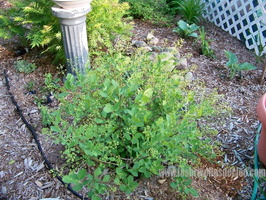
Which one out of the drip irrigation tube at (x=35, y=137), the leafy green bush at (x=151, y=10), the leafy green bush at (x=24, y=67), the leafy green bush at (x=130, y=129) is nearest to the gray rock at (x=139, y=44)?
the leafy green bush at (x=151, y=10)

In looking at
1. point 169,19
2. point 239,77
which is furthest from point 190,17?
point 239,77

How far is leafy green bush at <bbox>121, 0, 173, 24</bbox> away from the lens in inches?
164

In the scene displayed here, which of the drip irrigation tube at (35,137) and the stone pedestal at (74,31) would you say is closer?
the drip irrigation tube at (35,137)

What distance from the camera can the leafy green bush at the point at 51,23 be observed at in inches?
113

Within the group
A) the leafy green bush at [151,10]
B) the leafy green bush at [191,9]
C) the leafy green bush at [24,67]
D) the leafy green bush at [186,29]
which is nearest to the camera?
the leafy green bush at [24,67]

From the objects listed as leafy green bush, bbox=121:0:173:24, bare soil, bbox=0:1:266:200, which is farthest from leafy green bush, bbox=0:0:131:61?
leafy green bush, bbox=121:0:173:24

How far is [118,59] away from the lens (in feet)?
6.27

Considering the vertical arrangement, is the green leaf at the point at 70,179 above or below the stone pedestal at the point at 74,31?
below

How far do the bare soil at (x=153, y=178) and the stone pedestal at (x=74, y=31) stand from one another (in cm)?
43

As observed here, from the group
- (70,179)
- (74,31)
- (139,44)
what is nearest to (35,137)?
(70,179)

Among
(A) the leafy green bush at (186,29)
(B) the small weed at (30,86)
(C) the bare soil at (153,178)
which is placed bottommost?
(C) the bare soil at (153,178)

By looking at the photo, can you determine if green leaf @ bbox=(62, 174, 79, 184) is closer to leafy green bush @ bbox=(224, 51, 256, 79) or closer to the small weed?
the small weed

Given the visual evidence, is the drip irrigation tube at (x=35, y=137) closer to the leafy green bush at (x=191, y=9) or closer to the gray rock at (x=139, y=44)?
the gray rock at (x=139, y=44)

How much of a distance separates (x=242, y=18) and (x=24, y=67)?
2.91 meters
